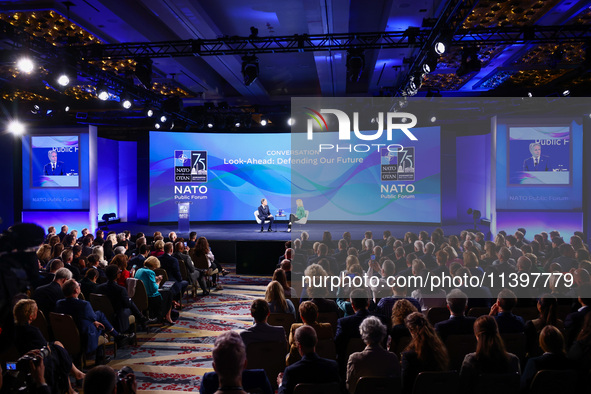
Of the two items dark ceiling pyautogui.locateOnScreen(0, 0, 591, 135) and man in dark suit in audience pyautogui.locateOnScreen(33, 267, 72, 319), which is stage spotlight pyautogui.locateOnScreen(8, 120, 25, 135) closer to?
dark ceiling pyautogui.locateOnScreen(0, 0, 591, 135)

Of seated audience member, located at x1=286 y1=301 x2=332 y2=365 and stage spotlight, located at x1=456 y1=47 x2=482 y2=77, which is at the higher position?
stage spotlight, located at x1=456 y1=47 x2=482 y2=77

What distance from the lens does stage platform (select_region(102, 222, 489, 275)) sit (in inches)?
414

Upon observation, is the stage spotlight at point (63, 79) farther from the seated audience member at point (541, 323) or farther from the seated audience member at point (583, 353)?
the seated audience member at point (583, 353)

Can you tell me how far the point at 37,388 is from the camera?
2.93 metres

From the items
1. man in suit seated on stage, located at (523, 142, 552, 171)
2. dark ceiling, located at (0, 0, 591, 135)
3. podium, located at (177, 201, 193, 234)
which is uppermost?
dark ceiling, located at (0, 0, 591, 135)

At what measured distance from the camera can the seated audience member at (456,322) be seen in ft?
12.4

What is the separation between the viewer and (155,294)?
633 centimetres

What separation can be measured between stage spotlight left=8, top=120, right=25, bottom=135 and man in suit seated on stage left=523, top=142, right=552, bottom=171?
51.2 ft

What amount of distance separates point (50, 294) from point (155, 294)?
1636 mm

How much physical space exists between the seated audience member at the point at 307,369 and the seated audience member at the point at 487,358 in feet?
3.03

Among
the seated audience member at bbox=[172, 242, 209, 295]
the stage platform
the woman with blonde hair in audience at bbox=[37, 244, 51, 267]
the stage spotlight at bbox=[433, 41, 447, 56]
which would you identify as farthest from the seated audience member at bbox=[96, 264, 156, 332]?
the stage spotlight at bbox=[433, 41, 447, 56]

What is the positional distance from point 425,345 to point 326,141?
13.2m

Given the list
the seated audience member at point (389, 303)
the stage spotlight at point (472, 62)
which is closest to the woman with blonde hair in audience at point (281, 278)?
the seated audience member at point (389, 303)

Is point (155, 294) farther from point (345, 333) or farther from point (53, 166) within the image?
point (53, 166)
